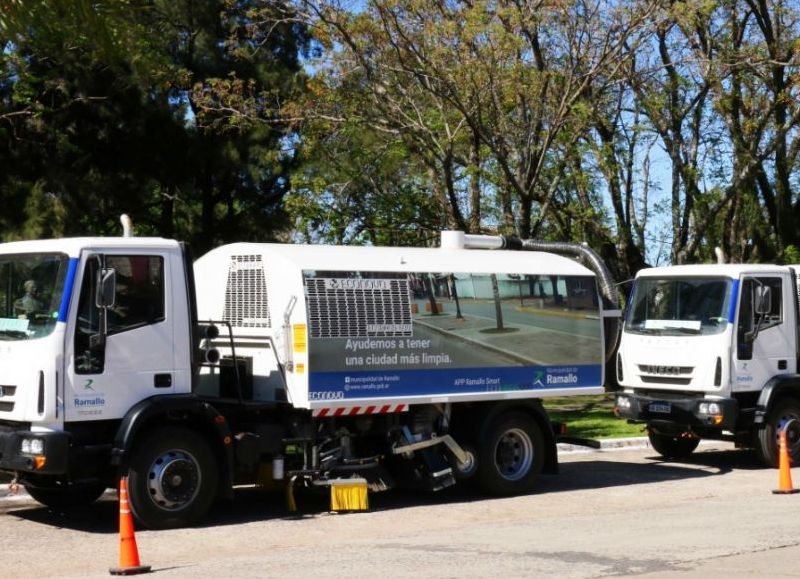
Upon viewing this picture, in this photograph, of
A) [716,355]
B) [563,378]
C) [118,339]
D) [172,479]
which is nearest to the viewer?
[118,339]

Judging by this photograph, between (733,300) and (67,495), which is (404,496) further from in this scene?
(733,300)

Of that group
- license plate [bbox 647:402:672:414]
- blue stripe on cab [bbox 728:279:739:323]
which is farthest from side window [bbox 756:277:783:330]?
license plate [bbox 647:402:672:414]

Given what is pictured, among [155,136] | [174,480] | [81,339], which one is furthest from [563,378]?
[155,136]

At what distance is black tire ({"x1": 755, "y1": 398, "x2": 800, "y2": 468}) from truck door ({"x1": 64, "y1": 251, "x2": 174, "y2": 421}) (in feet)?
27.9

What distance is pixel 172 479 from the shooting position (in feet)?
35.8

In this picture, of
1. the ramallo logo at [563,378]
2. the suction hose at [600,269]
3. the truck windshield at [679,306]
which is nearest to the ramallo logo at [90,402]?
the ramallo logo at [563,378]

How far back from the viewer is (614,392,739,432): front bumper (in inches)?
598

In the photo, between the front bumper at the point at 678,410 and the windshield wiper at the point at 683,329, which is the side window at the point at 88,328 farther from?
the windshield wiper at the point at 683,329

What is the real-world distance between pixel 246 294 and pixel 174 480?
226cm

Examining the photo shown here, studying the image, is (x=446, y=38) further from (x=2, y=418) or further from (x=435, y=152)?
(x=2, y=418)

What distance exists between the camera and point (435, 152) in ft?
77.1

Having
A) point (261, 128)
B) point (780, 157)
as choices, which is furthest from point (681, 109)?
point (261, 128)

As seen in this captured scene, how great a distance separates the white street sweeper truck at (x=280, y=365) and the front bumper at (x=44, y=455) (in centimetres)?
2

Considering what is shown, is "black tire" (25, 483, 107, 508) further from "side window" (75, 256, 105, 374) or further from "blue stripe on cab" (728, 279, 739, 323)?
"blue stripe on cab" (728, 279, 739, 323)
